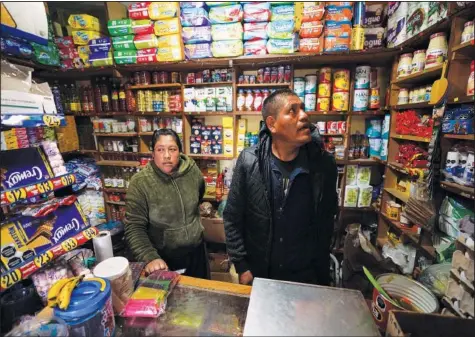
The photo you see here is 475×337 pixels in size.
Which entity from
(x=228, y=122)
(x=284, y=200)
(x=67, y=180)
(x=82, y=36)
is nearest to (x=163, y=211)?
(x=67, y=180)

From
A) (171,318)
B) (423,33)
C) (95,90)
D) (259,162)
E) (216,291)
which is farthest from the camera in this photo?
(95,90)

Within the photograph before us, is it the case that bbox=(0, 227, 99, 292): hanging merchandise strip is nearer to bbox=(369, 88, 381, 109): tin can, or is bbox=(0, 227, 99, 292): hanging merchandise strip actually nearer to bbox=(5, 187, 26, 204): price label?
bbox=(5, 187, 26, 204): price label

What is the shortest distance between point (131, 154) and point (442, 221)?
3.45m

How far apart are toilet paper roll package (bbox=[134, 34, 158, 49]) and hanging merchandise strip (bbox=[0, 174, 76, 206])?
227 centimetres

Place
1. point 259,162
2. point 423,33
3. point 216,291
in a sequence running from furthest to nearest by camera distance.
Answer: point 423,33, point 259,162, point 216,291

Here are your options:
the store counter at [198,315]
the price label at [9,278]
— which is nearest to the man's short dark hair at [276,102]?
the store counter at [198,315]

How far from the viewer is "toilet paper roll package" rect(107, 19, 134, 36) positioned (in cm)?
268

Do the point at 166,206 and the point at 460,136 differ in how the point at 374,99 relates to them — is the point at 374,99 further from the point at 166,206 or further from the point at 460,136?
the point at 166,206

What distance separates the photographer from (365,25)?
2424 mm

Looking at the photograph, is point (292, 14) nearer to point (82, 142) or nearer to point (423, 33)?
point (423, 33)

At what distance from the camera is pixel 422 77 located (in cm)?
194

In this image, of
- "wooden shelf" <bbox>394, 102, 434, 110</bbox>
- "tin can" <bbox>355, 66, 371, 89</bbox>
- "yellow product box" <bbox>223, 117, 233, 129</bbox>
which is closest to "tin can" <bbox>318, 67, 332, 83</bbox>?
"tin can" <bbox>355, 66, 371, 89</bbox>

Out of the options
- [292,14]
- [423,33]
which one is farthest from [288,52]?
[423,33]

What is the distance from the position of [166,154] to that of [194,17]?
1782 mm
